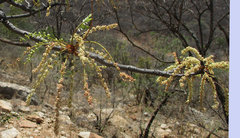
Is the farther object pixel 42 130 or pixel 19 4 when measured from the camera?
pixel 42 130

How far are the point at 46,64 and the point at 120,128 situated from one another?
348cm

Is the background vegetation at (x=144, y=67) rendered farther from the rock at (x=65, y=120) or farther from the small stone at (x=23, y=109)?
the small stone at (x=23, y=109)

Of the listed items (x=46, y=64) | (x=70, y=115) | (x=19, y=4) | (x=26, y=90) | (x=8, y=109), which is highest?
(x=19, y=4)

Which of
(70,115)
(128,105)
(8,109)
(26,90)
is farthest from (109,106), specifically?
(8,109)

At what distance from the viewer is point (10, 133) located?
236 cm

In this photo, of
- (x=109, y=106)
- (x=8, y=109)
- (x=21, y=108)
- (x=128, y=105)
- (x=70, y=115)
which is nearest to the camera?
(x=8, y=109)

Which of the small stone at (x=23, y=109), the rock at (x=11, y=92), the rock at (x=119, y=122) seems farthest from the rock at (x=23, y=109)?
the rock at (x=119, y=122)

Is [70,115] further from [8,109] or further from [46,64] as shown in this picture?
[46,64]

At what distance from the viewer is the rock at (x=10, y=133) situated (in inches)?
89.2

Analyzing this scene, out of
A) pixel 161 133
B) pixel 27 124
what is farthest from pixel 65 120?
pixel 161 133

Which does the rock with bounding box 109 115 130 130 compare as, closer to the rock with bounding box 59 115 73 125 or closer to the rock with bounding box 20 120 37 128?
the rock with bounding box 59 115 73 125

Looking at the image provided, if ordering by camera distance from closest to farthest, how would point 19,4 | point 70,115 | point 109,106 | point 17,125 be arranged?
point 19,4 < point 17,125 < point 70,115 < point 109,106

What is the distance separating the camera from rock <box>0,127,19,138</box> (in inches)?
89.2

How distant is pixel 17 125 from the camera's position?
2709mm
